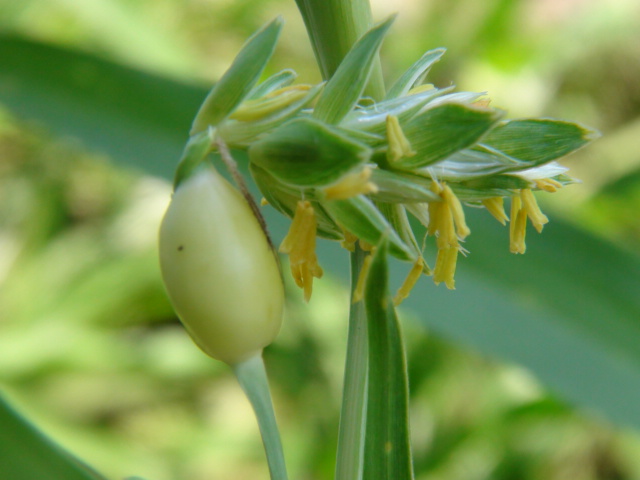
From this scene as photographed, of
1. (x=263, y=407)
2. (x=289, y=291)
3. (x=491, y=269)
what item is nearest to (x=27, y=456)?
(x=263, y=407)

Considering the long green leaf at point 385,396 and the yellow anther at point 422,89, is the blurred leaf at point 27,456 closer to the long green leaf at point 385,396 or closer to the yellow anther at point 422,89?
the long green leaf at point 385,396

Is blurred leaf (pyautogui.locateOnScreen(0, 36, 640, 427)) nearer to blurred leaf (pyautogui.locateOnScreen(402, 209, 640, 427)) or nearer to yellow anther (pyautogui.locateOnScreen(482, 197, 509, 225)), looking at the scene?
blurred leaf (pyautogui.locateOnScreen(402, 209, 640, 427))

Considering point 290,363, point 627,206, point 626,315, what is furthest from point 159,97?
point 627,206

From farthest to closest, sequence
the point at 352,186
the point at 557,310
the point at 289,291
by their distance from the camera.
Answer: the point at 289,291, the point at 557,310, the point at 352,186

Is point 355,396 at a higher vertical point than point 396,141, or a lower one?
lower

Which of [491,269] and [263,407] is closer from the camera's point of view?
[263,407]

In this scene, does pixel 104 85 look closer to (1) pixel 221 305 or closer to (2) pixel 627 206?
(1) pixel 221 305

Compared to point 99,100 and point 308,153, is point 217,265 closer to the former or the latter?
point 308,153

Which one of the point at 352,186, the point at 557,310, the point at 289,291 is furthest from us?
the point at 289,291
